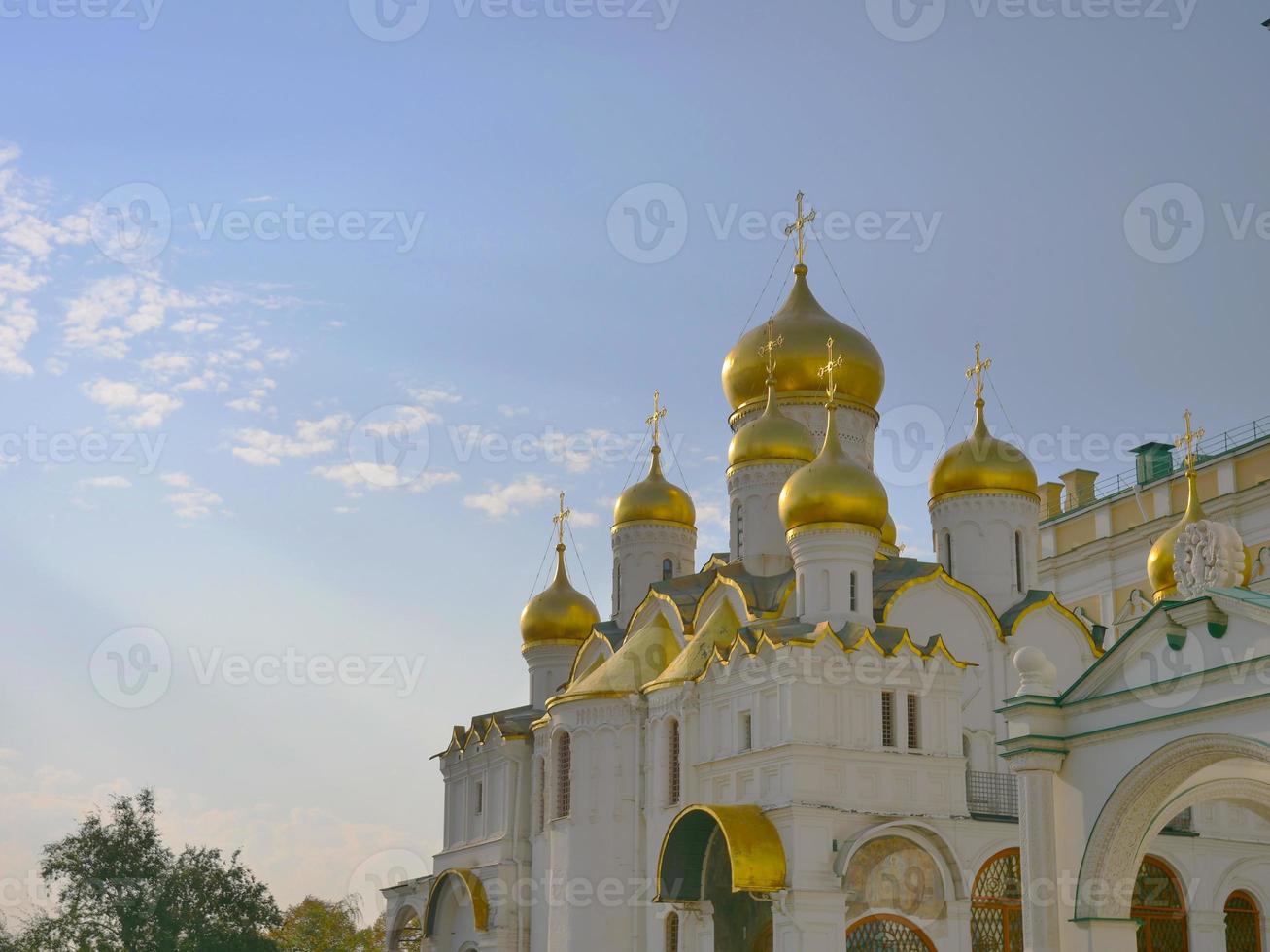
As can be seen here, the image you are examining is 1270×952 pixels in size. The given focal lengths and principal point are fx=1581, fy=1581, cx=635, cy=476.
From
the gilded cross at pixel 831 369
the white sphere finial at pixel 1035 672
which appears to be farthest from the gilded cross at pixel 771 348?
the white sphere finial at pixel 1035 672

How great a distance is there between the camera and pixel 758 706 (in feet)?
71.4

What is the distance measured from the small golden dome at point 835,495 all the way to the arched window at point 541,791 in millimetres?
6576

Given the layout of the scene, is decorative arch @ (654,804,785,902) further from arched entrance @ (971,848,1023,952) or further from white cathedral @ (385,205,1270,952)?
arched entrance @ (971,848,1023,952)

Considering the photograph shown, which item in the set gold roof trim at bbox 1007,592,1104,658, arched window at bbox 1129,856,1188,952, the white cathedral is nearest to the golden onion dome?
the white cathedral

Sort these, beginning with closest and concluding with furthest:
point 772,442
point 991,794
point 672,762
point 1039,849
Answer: point 1039,849, point 991,794, point 672,762, point 772,442

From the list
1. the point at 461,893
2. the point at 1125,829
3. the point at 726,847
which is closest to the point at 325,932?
the point at 461,893

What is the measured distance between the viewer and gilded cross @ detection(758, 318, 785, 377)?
27828mm

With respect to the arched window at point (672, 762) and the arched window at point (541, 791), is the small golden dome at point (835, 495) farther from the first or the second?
the arched window at point (541, 791)

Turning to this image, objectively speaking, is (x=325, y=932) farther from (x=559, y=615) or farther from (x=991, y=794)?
(x=991, y=794)

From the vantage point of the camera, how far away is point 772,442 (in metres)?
26.3

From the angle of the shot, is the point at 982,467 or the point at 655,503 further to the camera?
the point at 655,503

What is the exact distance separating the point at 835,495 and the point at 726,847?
5.25m

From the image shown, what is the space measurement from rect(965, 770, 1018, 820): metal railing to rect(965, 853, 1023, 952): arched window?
0.83 metres

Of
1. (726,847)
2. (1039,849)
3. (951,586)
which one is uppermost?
(951,586)
